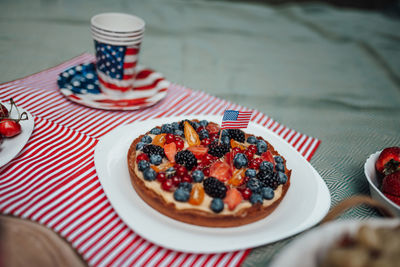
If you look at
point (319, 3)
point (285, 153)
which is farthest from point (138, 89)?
point (319, 3)

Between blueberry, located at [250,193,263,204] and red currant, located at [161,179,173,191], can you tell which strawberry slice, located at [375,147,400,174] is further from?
red currant, located at [161,179,173,191]

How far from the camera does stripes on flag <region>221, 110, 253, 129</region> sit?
5.07 feet

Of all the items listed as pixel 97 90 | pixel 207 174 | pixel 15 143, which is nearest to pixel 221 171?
pixel 207 174

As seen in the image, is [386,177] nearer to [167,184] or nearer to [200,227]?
[200,227]

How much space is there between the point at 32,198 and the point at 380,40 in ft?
13.2

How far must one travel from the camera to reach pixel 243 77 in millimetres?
2809

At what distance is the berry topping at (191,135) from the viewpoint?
64.3 inches

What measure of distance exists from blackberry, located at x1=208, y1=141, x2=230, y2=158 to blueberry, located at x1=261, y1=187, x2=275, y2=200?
0.29m

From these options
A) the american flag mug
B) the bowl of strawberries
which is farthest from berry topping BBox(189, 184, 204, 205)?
the american flag mug

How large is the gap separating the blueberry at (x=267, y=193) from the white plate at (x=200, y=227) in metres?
0.09

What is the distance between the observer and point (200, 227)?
1.24m

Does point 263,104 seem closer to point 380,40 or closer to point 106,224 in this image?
point 106,224

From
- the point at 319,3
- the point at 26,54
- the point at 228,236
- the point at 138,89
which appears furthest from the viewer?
the point at 319,3

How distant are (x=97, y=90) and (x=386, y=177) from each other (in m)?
1.79
